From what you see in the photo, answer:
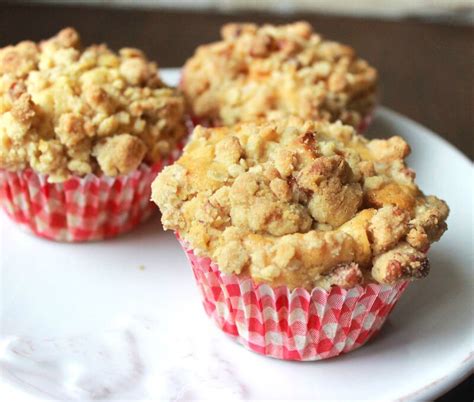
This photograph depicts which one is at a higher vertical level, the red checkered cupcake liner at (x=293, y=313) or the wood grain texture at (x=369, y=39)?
the red checkered cupcake liner at (x=293, y=313)

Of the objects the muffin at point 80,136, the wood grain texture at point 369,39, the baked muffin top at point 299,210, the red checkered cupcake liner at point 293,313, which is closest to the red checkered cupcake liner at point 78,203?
the muffin at point 80,136

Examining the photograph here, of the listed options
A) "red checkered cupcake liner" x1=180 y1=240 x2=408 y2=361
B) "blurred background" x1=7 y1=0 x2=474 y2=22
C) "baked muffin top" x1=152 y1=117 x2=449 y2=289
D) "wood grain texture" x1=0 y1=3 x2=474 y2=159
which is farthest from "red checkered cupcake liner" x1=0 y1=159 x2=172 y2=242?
"blurred background" x1=7 y1=0 x2=474 y2=22

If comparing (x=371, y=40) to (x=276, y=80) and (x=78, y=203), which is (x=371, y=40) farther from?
(x=78, y=203)

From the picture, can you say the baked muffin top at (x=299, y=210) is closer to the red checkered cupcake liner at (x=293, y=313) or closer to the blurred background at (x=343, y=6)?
the red checkered cupcake liner at (x=293, y=313)

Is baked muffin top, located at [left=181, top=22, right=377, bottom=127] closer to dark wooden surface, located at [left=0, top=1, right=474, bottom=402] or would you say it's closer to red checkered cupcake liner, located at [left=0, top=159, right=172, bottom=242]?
red checkered cupcake liner, located at [left=0, top=159, right=172, bottom=242]

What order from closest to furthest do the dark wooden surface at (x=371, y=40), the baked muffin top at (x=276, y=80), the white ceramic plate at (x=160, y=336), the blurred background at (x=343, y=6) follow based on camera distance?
the white ceramic plate at (x=160, y=336) → the baked muffin top at (x=276, y=80) → the dark wooden surface at (x=371, y=40) → the blurred background at (x=343, y=6)

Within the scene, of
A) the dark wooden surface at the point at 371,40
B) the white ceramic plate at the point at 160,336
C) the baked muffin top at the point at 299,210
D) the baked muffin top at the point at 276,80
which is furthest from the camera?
the dark wooden surface at the point at 371,40

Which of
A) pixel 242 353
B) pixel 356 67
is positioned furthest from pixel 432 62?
pixel 242 353

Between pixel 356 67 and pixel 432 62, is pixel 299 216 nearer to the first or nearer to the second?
pixel 356 67
